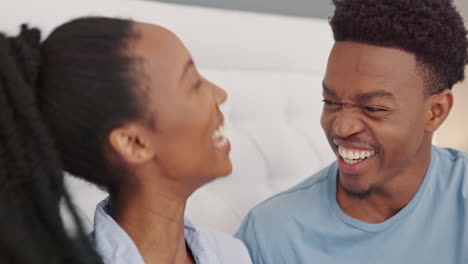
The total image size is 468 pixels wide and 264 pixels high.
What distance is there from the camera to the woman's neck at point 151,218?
81cm

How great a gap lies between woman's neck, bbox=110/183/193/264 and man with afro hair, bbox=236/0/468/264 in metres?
0.33

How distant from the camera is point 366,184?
108 cm

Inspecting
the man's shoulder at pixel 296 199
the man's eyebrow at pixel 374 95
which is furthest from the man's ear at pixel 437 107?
the man's shoulder at pixel 296 199

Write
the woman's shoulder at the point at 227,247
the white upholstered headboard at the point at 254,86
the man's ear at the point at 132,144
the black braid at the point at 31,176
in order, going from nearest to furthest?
the black braid at the point at 31,176, the man's ear at the point at 132,144, the woman's shoulder at the point at 227,247, the white upholstered headboard at the point at 254,86

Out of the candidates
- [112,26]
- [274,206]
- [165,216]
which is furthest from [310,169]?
[112,26]

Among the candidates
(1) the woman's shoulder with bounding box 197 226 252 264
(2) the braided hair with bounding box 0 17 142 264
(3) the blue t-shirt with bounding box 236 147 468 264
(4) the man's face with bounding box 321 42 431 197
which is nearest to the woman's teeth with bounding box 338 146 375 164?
(4) the man's face with bounding box 321 42 431 197

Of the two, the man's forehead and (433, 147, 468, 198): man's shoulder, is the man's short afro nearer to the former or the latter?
the man's forehead

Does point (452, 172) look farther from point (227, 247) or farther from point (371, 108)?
point (227, 247)

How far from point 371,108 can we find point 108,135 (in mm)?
503

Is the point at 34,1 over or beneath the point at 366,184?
over

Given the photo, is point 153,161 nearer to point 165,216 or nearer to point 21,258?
point 165,216

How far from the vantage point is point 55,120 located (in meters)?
0.71

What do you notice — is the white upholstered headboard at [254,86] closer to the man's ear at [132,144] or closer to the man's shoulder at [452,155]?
the man's shoulder at [452,155]

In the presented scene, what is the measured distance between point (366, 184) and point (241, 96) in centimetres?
46
